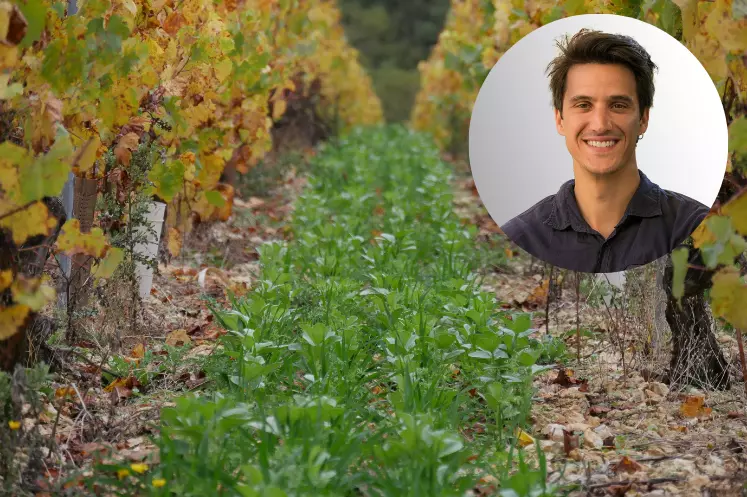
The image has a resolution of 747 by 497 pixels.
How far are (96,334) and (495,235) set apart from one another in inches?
153

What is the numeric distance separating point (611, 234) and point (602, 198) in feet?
0.36

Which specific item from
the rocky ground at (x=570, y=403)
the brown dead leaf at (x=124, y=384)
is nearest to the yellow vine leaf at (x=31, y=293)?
the rocky ground at (x=570, y=403)

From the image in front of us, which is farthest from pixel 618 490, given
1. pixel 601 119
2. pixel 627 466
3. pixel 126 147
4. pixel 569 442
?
pixel 126 147

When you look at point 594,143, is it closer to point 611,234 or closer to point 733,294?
point 611,234

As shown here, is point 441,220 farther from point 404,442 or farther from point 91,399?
point 404,442

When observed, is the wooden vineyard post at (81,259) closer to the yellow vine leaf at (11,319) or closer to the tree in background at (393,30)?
the yellow vine leaf at (11,319)

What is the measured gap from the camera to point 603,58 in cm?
285

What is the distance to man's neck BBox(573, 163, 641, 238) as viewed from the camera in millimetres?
2852

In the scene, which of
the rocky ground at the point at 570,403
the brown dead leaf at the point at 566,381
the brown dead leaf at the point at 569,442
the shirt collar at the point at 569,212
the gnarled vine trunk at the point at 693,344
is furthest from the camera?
the brown dead leaf at the point at 566,381

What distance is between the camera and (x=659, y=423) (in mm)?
3514

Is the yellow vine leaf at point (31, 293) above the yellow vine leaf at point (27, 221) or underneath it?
underneath

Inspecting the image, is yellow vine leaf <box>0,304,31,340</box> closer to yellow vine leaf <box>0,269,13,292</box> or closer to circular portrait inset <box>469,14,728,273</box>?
yellow vine leaf <box>0,269,13,292</box>

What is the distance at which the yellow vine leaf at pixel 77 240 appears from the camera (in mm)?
2891

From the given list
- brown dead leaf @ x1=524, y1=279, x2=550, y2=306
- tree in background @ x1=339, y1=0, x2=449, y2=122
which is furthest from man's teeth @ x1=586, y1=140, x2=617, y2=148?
tree in background @ x1=339, y1=0, x2=449, y2=122
